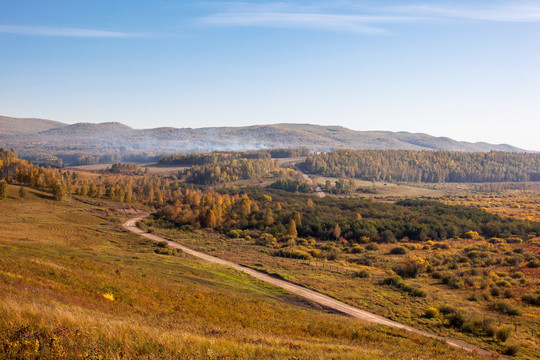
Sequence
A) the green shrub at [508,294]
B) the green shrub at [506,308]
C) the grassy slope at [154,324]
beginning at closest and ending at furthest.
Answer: the grassy slope at [154,324] < the green shrub at [506,308] < the green shrub at [508,294]

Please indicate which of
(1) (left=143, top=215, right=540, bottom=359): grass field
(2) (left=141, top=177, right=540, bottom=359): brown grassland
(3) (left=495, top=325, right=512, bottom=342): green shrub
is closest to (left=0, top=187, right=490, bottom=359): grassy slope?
(1) (left=143, top=215, right=540, bottom=359): grass field

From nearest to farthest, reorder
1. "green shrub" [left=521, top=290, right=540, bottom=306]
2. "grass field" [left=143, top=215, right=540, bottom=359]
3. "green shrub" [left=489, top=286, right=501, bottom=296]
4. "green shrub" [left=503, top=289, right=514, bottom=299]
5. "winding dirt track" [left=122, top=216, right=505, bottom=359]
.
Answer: "winding dirt track" [left=122, top=216, right=505, bottom=359] < "grass field" [left=143, top=215, right=540, bottom=359] < "green shrub" [left=521, top=290, right=540, bottom=306] < "green shrub" [left=503, top=289, right=514, bottom=299] < "green shrub" [left=489, top=286, right=501, bottom=296]

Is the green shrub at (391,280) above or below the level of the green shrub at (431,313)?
below

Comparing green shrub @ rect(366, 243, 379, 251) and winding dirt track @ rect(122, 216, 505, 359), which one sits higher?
winding dirt track @ rect(122, 216, 505, 359)

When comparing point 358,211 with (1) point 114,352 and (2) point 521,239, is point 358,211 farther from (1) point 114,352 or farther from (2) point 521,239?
(1) point 114,352

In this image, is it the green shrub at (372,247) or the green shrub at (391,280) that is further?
the green shrub at (372,247)

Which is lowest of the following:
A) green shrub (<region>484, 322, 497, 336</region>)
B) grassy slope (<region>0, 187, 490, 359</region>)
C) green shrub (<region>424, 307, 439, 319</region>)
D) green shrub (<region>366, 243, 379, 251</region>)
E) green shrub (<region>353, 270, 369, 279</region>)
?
green shrub (<region>366, 243, 379, 251</region>)

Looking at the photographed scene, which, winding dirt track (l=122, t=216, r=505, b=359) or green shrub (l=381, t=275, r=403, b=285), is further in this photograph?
green shrub (l=381, t=275, r=403, b=285)

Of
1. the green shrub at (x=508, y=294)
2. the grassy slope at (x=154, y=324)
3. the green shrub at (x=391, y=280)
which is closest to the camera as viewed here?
the grassy slope at (x=154, y=324)

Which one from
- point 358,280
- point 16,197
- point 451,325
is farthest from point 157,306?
point 16,197

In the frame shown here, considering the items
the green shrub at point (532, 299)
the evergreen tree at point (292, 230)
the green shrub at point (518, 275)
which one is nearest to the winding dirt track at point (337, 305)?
the green shrub at point (532, 299)

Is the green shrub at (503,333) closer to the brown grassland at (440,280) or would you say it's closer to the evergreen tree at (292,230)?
the brown grassland at (440,280)

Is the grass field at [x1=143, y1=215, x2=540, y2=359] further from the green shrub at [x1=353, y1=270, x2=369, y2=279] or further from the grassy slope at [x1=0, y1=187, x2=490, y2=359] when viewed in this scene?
the grassy slope at [x1=0, y1=187, x2=490, y2=359]

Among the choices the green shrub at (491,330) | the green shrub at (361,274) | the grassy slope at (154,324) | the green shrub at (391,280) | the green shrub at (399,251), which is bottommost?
the green shrub at (399,251)
